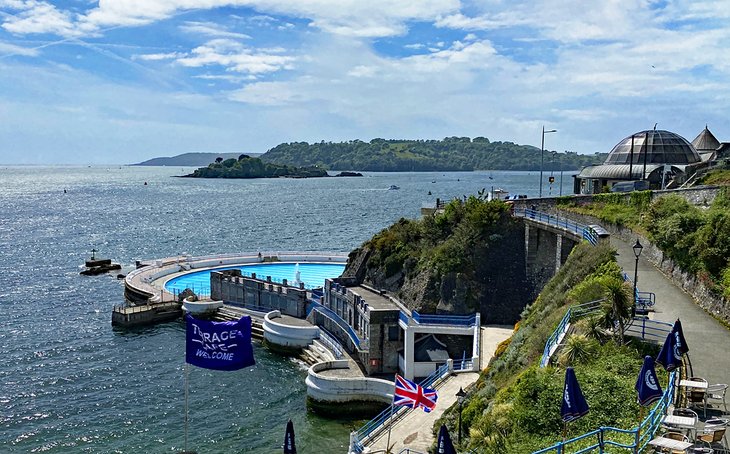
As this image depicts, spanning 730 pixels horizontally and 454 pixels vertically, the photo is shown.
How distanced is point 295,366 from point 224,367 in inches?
845

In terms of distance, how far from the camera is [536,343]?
26.2 meters

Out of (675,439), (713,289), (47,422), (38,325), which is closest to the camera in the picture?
(675,439)

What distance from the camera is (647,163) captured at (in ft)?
191

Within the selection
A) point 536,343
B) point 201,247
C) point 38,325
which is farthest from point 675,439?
point 201,247

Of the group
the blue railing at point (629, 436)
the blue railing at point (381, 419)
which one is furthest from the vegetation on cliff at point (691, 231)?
the blue railing at point (381, 419)

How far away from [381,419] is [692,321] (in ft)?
51.3

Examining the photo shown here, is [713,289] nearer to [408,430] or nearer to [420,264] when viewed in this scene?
[408,430]

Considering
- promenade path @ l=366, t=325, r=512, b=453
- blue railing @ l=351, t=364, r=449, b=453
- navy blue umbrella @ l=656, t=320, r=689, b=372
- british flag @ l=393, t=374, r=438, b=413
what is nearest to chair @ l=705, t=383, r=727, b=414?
navy blue umbrella @ l=656, t=320, r=689, b=372

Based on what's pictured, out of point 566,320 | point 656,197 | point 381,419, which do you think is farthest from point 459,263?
point 566,320

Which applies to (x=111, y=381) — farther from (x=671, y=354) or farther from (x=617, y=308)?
(x=671, y=354)

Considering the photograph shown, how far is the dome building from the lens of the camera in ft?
180

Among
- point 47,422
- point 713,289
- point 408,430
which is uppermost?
point 713,289

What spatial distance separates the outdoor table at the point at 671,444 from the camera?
13812mm

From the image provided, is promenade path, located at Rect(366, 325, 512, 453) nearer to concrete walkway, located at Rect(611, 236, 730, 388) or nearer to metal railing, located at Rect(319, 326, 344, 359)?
concrete walkway, located at Rect(611, 236, 730, 388)
